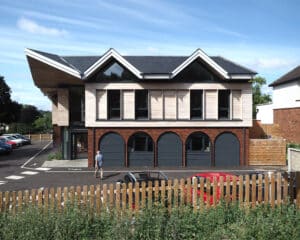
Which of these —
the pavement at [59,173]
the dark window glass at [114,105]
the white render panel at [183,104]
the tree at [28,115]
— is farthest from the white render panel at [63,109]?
the tree at [28,115]

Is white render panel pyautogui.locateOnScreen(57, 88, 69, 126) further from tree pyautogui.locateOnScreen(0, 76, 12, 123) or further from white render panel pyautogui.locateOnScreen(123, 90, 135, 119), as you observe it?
tree pyautogui.locateOnScreen(0, 76, 12, 123)

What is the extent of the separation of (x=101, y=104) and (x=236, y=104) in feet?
36.3

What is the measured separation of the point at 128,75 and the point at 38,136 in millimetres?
42014

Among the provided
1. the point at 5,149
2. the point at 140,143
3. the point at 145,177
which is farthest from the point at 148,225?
the point at 5,149

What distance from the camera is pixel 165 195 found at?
10.3 metres

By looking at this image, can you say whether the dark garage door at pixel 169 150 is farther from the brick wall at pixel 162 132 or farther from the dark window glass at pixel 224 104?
the dark window glass at pixel 224 104

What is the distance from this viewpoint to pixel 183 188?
10.3 metres

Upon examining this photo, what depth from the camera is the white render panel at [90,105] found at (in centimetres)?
2664

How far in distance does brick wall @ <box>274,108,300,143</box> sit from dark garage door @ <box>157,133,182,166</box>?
46.4 feet

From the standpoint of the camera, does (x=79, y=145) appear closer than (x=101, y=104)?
No

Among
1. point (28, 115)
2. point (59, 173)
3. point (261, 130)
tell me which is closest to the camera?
point (59, 173)

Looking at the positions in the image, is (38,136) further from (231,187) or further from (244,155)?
(231,187)

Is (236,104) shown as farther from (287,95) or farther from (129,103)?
(287,95)

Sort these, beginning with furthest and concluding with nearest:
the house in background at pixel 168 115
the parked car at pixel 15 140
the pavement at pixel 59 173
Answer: the parked car at pixel 15 140
the house in background at pixel 168 115
the pavement at pixel 59 173
